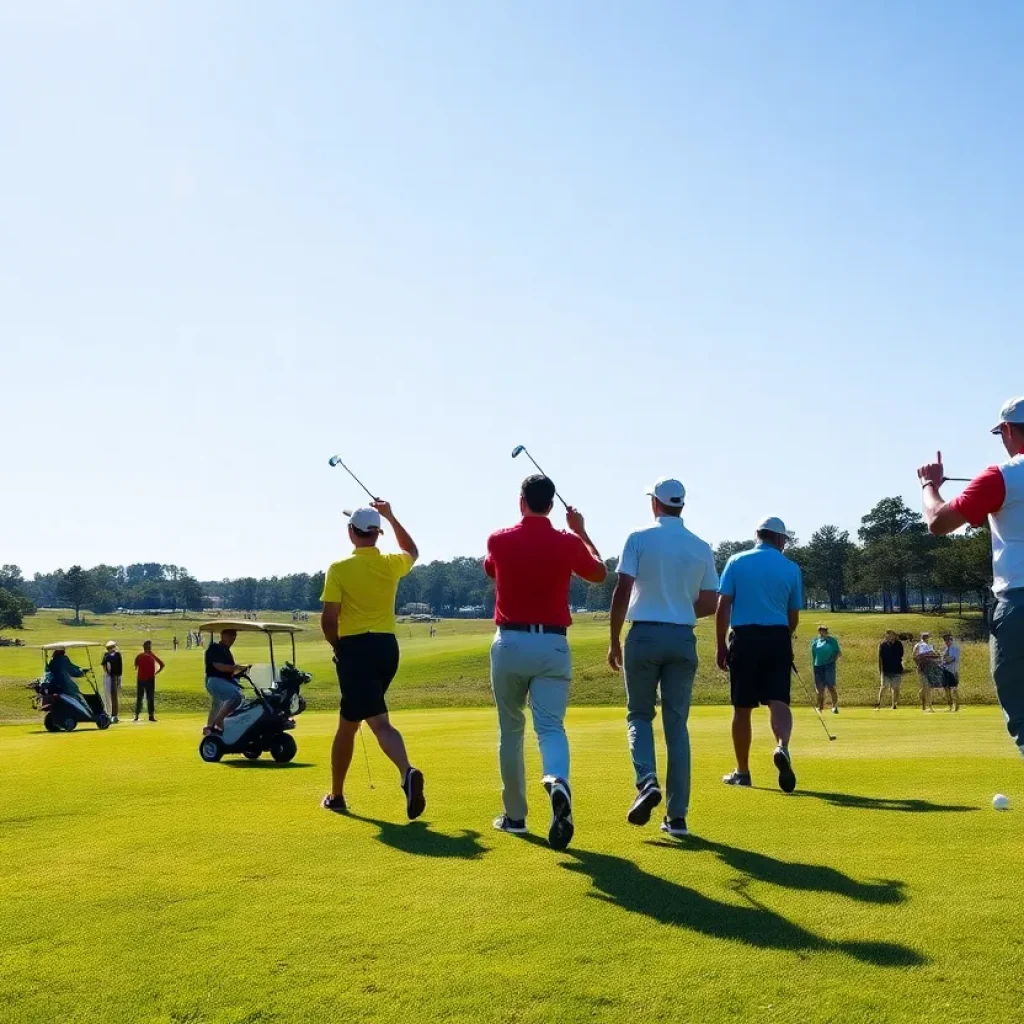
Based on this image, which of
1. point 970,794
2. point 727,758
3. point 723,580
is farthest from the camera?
point 727,758

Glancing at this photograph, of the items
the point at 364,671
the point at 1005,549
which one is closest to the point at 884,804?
the point at 1005,549

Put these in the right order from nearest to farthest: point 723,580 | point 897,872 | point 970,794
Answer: point 897,872, point 970,794, point 723,580

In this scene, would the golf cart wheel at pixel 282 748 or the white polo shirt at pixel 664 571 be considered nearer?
the white polo shirt at pixel 664 571

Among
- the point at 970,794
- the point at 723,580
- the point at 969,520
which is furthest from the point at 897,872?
the point at 723,580

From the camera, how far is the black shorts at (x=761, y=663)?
11.1 metres

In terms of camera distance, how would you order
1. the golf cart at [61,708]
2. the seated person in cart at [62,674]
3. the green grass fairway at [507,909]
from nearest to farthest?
1. the green grass fairway at [507,909]
2. the golf cart at [61,708]
3. the seated person in cart at [62,674]

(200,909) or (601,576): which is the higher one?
(601,576)

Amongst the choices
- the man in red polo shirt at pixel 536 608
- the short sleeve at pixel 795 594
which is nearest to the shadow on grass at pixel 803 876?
the man in red polo shirt at pixel 536 608

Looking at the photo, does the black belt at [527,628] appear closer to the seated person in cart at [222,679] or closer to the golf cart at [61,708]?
the seated person in cart at [222,679]

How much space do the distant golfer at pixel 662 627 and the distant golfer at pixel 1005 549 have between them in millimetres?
2701

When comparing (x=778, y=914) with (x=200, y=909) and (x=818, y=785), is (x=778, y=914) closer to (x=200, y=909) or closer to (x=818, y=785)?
(x=200, y=909)

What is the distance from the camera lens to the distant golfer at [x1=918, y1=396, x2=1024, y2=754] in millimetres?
6145

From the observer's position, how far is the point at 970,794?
403 inches

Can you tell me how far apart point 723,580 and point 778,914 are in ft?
18.1
